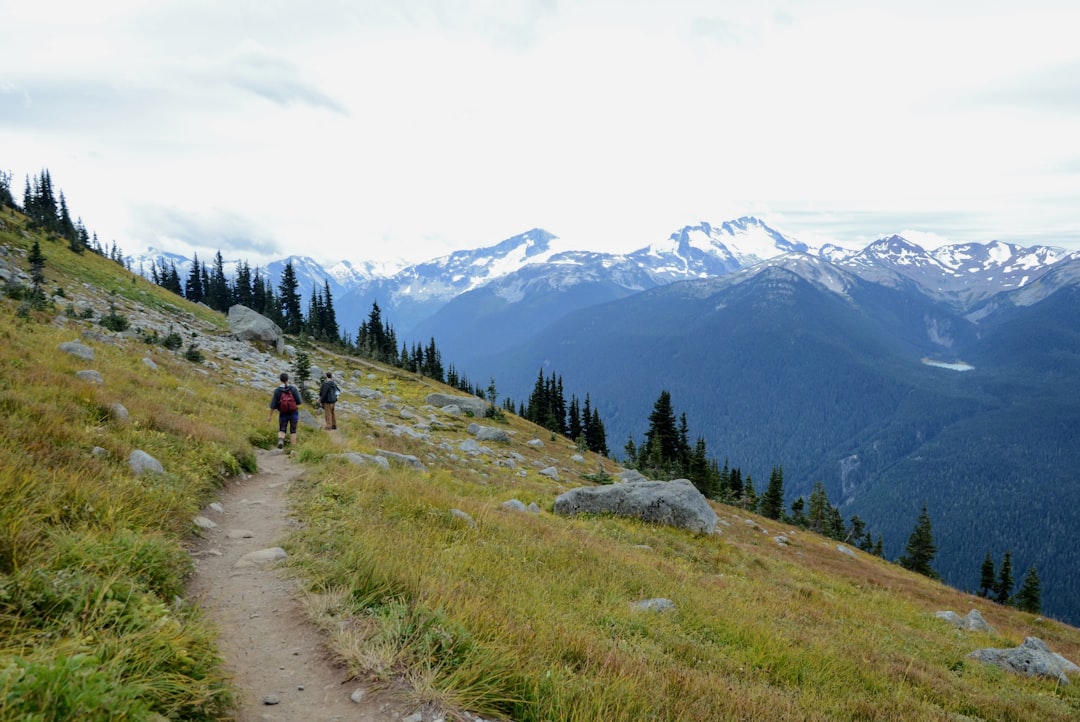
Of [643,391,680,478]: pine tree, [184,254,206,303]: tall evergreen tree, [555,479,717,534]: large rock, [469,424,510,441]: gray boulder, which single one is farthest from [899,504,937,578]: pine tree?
[184,254,206,303]: tall evergreen tree

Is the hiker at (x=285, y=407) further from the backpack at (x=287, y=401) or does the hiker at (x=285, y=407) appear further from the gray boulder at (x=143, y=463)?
the gray boulder at (x=143, y=463)

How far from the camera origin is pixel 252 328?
160 feet

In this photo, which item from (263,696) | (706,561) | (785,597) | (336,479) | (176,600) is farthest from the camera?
(706,561)

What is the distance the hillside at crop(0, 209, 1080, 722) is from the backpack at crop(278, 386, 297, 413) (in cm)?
109

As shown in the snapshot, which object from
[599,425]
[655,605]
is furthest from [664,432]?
[655,605]

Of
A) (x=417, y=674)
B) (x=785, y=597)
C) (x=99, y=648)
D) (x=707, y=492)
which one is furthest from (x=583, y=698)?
(x=707, y=492)

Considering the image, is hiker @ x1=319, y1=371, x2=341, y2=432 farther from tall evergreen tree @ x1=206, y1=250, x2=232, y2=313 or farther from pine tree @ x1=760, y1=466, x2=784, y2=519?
tall evergreen tree @ x1=206, y1=250, x2=232, y2=313

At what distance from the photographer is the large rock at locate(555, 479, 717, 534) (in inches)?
723

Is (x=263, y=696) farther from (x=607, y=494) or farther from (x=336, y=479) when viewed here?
(x=607, y=494)

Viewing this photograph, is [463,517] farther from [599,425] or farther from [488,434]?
[599,425]

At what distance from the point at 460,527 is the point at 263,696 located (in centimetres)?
615

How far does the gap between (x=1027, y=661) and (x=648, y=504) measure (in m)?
10.4

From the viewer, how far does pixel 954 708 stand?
306 inches

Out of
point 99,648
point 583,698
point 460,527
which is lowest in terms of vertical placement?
point 460,527
